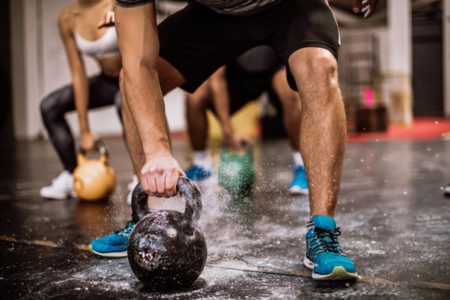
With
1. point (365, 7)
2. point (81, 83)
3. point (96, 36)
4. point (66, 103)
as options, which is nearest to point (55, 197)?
point (66, 103)

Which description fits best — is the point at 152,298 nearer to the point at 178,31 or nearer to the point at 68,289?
the point at 68,289

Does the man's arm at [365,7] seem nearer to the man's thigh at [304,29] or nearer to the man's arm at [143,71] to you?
the man's thigh at [304,29]

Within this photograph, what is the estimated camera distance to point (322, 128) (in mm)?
1806

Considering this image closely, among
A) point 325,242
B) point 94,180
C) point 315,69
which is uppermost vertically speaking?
point 315,69

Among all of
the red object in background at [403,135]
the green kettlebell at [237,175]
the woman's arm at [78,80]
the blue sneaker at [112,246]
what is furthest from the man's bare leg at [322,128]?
the red object in background at [403,135]

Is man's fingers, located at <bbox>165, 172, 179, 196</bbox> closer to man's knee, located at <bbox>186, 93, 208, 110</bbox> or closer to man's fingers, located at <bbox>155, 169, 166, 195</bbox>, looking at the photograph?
man's fingers, located at <bbox>155, 169, 166, 195</bbox>

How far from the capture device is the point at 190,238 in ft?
5.26

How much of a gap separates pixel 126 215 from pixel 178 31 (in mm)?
986

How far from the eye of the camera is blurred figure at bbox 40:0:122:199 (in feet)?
11.4

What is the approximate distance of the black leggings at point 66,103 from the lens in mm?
3686

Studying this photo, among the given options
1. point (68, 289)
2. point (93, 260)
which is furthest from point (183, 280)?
point (93, 260)

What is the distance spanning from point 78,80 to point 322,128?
2.13 metres

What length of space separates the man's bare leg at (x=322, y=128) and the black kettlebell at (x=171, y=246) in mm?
405

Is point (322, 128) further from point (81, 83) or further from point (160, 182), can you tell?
point (81, 83)
